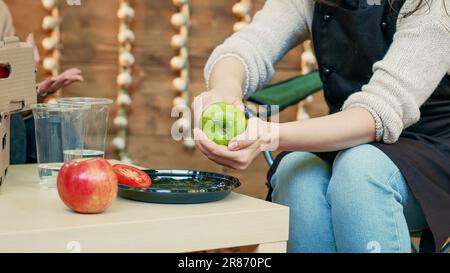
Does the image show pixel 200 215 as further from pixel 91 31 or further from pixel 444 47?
pixel 91 31

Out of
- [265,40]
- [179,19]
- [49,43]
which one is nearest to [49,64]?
[49,43]

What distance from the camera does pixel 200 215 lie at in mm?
945

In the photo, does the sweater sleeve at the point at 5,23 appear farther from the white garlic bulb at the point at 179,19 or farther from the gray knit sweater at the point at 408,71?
the gray knit sweater at the point at 408,71

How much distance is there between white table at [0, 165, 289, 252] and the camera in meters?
0.85

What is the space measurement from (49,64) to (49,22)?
116 millimetres

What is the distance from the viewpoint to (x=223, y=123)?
1.05 meters

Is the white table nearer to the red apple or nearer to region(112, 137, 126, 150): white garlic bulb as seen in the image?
the red apple

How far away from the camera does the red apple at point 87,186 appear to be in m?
0.93

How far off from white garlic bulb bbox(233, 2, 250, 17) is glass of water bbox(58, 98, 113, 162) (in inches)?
41.1

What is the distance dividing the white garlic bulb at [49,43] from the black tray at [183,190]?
3.42 ft

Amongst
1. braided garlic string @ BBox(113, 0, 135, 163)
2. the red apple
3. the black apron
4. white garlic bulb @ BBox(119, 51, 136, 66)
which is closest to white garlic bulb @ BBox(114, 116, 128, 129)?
braided garlic string @ BBox(113, 0, 135, 163)

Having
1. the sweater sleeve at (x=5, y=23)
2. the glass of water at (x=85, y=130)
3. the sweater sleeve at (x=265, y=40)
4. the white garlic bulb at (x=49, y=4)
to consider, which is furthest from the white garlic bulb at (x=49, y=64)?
the glass of water at (x=85, y=130)

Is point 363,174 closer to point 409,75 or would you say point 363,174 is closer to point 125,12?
point 409,75
